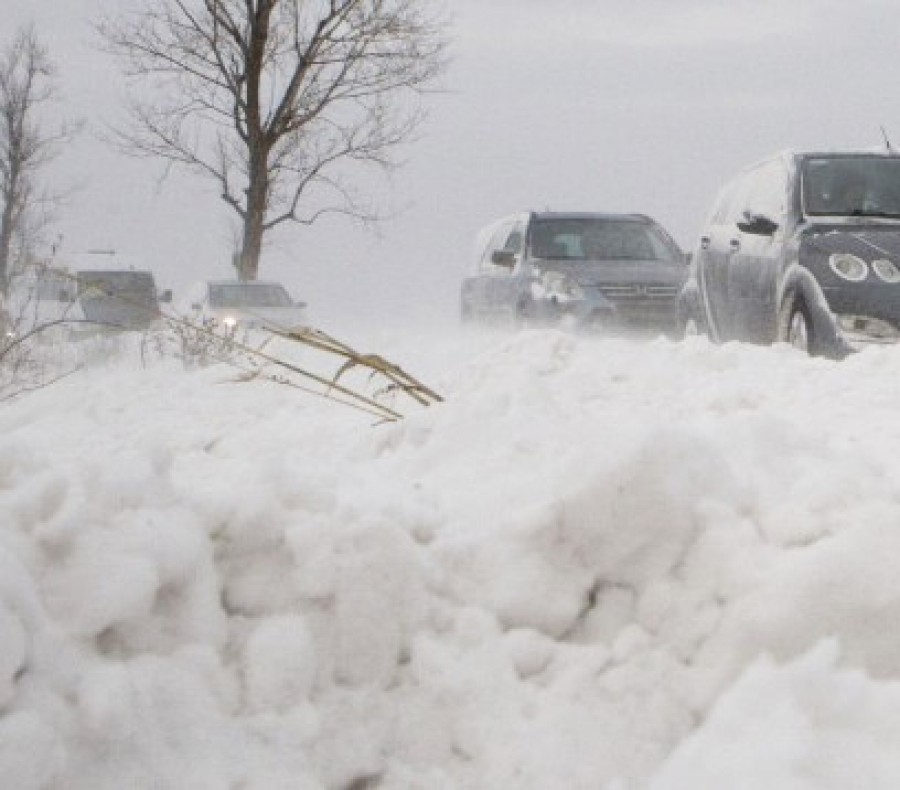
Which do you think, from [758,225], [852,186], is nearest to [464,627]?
[758,225]

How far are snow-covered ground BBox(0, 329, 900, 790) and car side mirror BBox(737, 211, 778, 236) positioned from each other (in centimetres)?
576

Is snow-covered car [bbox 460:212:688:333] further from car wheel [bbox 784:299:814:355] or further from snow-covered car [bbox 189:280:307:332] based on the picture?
snow-covered car [bbox 189:280:307:332]

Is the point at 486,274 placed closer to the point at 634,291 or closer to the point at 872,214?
the point at 634,291

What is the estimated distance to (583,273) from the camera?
1162 centimetres

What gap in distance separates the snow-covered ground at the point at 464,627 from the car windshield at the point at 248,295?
17158mm

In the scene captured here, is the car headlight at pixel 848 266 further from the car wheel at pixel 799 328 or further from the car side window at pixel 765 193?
the car side window at pixel 765 193

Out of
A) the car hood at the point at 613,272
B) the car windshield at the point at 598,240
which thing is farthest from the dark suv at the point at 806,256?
the car windshield at the point at 598,240

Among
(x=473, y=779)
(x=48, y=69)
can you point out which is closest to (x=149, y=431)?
(x=473, y=779)

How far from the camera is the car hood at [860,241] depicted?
797 centimetres

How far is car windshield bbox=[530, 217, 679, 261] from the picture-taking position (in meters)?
12.2

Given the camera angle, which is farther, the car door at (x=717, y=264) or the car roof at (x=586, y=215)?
the car roof at (x=586, y=215)

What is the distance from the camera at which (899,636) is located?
8.34 feet

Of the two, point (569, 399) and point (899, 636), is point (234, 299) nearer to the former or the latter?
point (569, 399)

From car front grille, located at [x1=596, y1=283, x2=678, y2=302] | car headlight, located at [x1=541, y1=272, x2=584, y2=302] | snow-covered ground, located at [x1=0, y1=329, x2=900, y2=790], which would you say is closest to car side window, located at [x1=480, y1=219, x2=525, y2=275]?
car headlight, located at [x1=541, y1=272, x2=584, y2=302]
